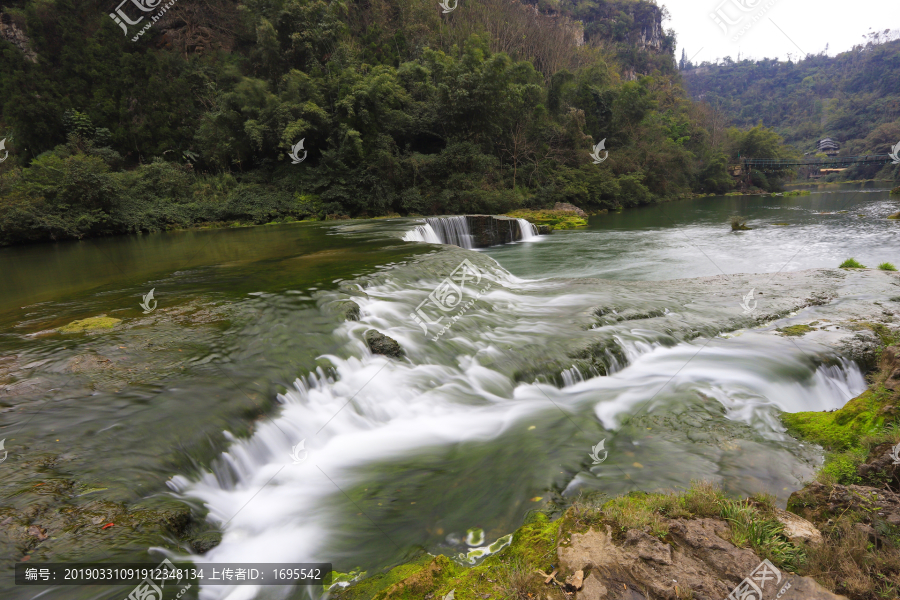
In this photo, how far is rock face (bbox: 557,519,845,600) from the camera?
186cm

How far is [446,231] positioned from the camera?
1766 centimetres

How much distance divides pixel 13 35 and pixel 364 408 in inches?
1883

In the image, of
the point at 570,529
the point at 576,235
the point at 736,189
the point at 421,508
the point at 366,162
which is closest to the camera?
the point at 570,529

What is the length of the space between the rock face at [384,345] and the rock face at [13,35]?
44161 mm

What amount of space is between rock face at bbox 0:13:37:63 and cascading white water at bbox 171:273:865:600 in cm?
Answer: 4408

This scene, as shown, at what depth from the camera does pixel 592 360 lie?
5.91 metres

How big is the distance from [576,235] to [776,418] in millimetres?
17699

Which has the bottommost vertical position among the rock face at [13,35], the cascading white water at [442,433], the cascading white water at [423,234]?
the cascading white water at [442,433]

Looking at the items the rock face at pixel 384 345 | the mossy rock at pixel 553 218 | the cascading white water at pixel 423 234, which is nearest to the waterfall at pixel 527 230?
the mossy rock at pixel 553 218

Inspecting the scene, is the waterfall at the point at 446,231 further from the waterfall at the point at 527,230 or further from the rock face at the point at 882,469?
the rock face at the point at 882,469

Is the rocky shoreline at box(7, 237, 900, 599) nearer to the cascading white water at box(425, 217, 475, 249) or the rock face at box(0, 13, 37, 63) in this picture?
the cascading white water at box(425, 217, 475, 249)

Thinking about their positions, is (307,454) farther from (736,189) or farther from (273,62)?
(736,189)

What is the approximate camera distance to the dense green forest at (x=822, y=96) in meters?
69.4

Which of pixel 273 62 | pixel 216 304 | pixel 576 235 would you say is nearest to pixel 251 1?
pixel 273 62
